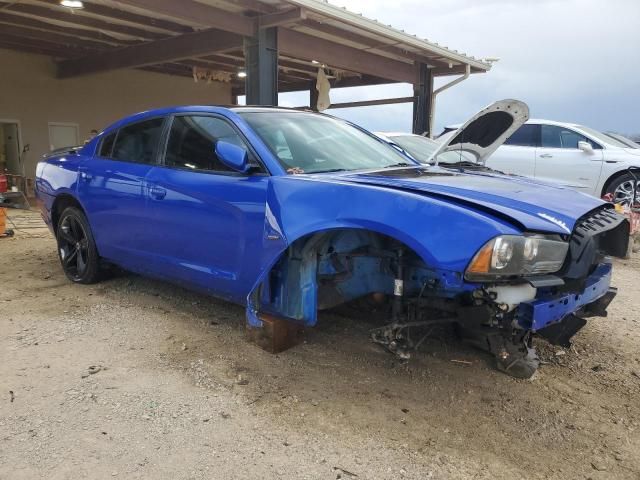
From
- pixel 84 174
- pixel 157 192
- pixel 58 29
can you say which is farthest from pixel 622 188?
pixel 58 29

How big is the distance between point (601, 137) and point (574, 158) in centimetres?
71

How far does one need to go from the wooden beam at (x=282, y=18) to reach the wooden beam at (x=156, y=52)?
3.13 feet

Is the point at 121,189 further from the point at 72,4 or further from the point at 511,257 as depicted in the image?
the point at 72,4

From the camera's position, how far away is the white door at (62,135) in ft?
44.4

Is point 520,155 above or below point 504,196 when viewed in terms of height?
above

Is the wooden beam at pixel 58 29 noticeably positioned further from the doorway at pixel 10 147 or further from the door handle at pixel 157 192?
the door handle at pixel 157 192

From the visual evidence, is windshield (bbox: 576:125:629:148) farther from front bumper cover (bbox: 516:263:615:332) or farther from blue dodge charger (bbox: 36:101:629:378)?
front bumper cover (bbox: 516:263:615:332)

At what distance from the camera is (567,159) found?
28.6ft

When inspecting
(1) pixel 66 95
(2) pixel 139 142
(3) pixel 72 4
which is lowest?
(2) pixel 139 142

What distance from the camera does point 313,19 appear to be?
811 centimetres

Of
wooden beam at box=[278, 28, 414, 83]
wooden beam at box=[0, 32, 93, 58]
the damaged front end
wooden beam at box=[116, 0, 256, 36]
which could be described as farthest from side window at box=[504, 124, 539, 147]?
wooden beam at box=[0, 32, 93, 58]

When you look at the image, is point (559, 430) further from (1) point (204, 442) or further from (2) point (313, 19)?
(2) point (313, 19)

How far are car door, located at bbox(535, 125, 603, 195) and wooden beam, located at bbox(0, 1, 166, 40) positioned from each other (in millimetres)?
7363

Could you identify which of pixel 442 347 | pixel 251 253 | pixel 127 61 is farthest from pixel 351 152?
pixel 127 61
